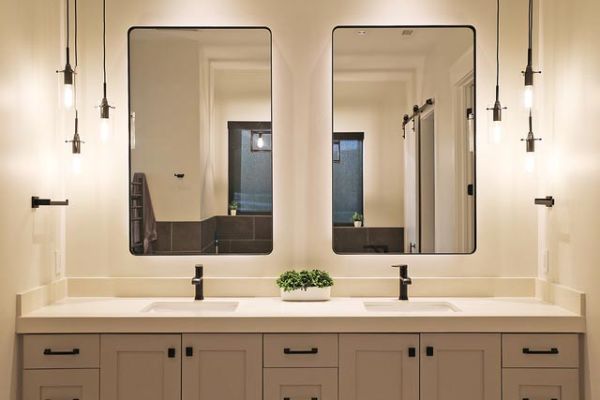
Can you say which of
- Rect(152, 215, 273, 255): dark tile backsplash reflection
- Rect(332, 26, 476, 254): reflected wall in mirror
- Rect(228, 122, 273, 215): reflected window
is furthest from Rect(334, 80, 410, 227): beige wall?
Rect(152, 215, 273, 255): dark tile backsplash reflection

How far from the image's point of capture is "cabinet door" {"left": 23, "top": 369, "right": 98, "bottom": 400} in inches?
110

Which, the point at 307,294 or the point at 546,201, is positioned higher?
the point at 546,201

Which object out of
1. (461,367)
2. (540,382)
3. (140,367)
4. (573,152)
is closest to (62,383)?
(140,367)

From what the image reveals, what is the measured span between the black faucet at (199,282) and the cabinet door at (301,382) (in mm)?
619

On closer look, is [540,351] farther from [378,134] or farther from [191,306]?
[191,306]

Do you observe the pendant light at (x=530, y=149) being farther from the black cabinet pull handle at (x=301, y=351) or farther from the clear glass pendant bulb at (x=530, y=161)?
the black cabinet pull handle at (x=301, y=351)

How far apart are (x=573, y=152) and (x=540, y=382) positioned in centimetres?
106

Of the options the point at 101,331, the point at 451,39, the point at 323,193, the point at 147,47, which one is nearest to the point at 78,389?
the point at 101,331

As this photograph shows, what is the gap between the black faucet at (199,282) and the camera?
10.4 ft

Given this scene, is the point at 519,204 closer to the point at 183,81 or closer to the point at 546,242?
the point at 546,242

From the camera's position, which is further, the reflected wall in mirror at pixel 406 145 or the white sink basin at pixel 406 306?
the reflected wall in mirror at pixel 406 145

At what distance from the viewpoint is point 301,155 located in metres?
3.35

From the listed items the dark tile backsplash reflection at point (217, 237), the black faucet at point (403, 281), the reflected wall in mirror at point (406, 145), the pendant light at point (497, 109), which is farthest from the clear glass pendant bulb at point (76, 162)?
the pendant light at point (497, 109)

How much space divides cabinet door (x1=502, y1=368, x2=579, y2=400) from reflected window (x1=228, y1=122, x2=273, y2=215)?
1458mm
